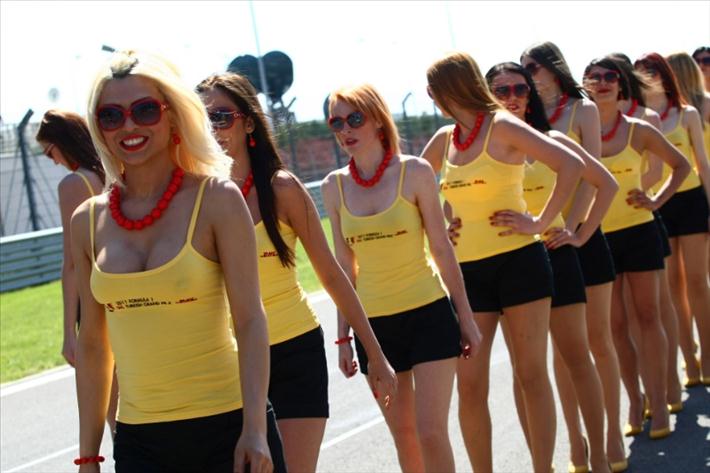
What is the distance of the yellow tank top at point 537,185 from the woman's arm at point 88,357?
3.84 metres

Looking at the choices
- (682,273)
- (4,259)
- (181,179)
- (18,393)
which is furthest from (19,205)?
(181,179)

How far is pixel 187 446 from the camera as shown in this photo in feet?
12.2

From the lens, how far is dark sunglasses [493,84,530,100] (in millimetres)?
7082

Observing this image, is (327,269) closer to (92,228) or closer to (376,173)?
(92,228)

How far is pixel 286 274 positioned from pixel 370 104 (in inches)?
51.9

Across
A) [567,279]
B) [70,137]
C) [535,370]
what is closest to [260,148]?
[70,137]

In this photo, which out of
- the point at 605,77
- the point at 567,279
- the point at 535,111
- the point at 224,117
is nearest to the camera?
the point at 224,117

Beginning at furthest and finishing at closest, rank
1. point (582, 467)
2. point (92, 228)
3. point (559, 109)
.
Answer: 1. point (559, 109)
2. point (582, 467)
3. point (92, 228)

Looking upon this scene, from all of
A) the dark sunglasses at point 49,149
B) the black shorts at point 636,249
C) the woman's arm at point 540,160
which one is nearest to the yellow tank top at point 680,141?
the black shorts at point 636,249

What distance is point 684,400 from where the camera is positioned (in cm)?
905

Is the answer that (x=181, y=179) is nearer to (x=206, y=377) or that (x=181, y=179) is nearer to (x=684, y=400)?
(x=206, y=377)

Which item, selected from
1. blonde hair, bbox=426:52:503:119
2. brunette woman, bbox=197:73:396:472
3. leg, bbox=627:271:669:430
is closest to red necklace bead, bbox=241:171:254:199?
brunette woman, bbox=197:73:396:472

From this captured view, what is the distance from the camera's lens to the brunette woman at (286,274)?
4793mm

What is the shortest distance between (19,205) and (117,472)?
2391 cm
